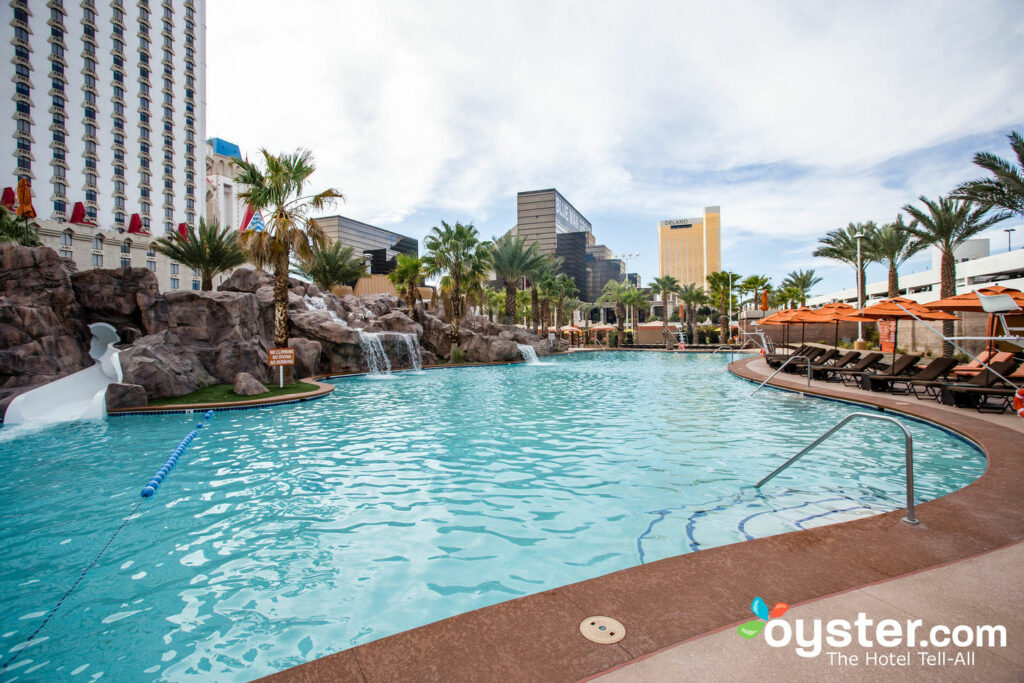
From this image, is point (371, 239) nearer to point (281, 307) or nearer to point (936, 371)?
point (281, 307)

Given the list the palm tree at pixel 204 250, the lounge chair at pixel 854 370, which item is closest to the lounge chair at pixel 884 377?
the lounge chair at pixel 854 370

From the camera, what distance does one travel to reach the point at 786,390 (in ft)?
49.8

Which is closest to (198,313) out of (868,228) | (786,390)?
(786,390)

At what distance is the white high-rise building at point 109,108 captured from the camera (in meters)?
56.5

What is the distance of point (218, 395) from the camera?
47.3ft

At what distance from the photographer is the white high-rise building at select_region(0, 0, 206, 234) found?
5647 cm

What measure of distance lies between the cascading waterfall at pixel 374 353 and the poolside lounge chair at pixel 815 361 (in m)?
19.2

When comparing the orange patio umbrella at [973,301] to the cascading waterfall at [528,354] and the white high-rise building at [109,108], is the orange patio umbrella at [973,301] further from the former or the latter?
the white high-rise building at [109,108]

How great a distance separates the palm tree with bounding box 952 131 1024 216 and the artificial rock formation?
25.2 m

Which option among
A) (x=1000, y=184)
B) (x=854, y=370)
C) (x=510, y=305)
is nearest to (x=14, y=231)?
(x=510, y=305)

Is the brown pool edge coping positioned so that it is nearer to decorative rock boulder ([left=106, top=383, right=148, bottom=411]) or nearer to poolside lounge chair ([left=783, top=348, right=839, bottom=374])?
decorative rock boulder ([left=106, top=383, right=148, bottom=411])

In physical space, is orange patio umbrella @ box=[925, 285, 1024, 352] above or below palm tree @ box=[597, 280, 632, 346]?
below

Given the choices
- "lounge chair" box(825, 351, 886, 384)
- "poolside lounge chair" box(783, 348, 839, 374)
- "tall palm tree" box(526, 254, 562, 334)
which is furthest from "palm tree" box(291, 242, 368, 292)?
"lounge chair" box(825, 351, 886, 384)

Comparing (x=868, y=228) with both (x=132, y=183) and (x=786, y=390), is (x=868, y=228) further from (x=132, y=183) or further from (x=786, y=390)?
(x=132, y=183)
